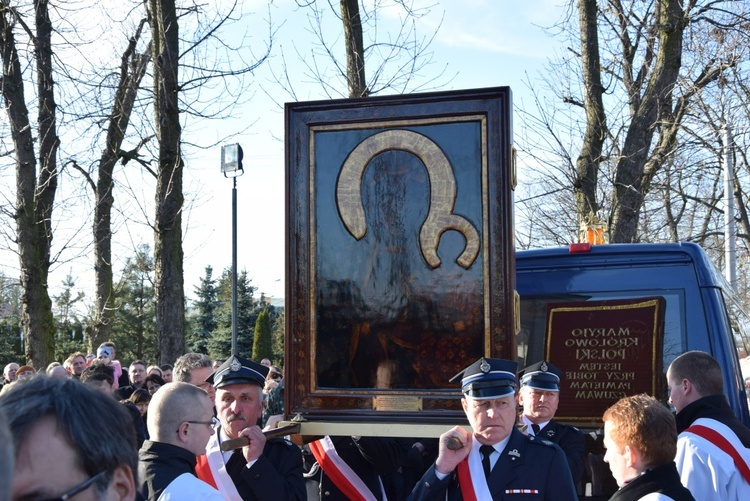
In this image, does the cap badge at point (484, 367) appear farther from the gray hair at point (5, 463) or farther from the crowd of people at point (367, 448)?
the gray hair at point (5, 463)

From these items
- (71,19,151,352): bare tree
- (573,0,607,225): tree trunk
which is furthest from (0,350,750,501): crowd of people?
(71,19,151,352): bare tree

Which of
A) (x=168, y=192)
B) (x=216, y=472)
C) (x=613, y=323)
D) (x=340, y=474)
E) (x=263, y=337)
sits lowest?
(x=263, y=337)

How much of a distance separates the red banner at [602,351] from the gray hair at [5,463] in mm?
5770

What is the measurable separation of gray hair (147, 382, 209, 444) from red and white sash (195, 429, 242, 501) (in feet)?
2.69

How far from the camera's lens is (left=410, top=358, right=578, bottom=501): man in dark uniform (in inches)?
167

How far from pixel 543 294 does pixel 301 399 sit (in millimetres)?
2561

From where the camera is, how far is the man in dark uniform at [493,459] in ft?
13.9

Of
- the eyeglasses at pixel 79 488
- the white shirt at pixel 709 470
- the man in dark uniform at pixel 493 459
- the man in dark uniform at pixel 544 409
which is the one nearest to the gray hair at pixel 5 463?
the eyeglasses at pixel 79 488

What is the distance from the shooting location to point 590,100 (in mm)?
14109

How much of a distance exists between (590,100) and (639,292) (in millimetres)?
7668

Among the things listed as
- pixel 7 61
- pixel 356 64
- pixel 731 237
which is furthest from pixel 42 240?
pixel 731 237

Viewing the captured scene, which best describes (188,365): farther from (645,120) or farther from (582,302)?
(645,120)

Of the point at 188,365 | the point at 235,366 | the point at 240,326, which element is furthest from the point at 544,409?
the point at 240,326

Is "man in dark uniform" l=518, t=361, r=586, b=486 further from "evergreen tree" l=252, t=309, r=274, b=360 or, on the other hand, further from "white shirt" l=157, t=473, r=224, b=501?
"evergreen tree" l=252, t=309, r=274, b=360
